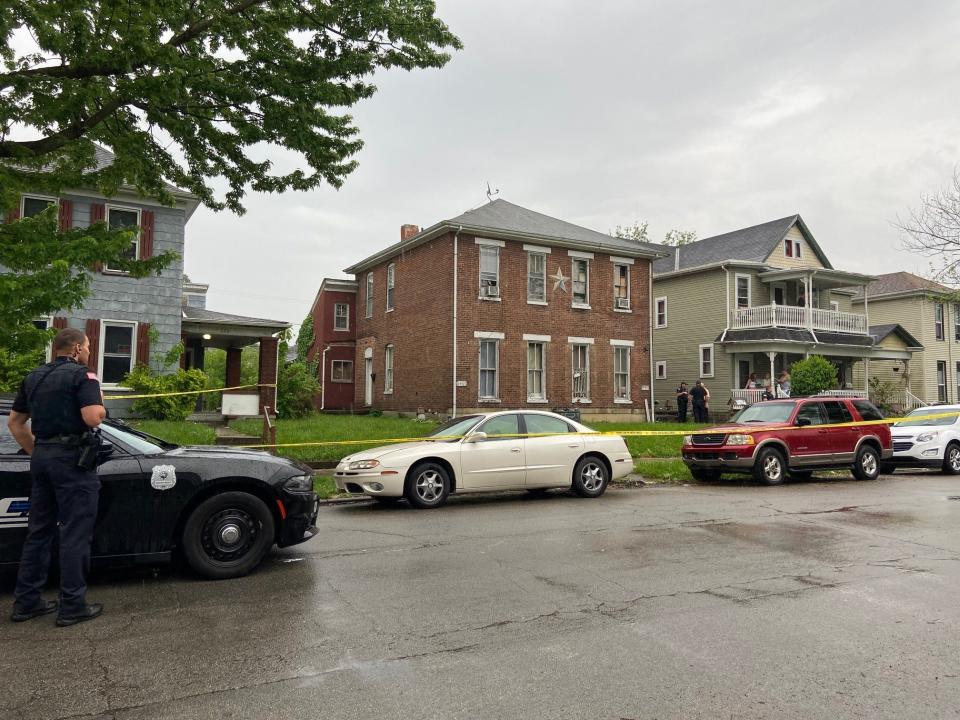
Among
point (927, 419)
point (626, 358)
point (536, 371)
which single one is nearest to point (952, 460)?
point (927, 419)

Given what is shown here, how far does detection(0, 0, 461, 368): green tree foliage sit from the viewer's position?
902cm

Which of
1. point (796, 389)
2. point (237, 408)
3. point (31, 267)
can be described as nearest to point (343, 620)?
point (31, 267)

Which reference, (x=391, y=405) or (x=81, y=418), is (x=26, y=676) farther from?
(x=391, y=405)

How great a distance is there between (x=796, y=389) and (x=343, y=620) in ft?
82.3

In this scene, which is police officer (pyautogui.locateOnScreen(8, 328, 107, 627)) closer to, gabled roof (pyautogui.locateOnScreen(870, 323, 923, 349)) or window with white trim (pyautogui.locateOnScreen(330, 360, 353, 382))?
window with white trim (pyautogui.locateOnScreen(330, 360, 353, 382))

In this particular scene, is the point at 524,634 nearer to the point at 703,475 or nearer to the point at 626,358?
the point at 703,475

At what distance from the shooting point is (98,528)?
18.1ft

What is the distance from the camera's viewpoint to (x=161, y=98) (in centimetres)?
923

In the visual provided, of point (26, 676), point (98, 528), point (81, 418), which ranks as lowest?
point (26, 676)

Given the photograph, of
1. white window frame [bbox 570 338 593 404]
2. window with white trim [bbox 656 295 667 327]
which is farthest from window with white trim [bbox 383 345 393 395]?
window with white trim [bbox 656 295 667 327]

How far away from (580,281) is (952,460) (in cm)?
1357

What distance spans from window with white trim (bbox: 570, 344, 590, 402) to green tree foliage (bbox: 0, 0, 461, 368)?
636 inches

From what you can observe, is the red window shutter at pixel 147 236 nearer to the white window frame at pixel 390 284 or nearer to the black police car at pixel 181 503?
the white window frame at pixel 390 284

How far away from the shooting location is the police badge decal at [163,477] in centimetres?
568
